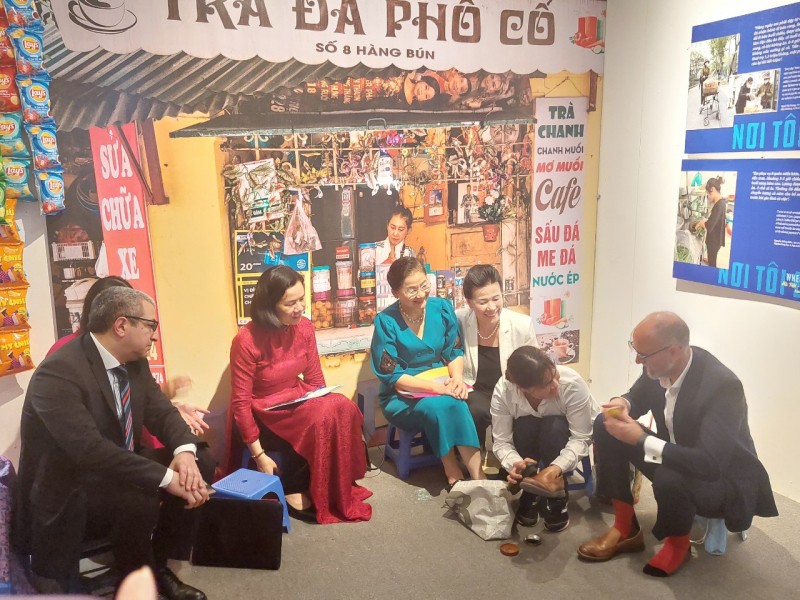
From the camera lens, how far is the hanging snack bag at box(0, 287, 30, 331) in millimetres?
3036

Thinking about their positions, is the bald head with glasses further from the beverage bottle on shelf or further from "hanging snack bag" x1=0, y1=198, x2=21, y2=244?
"hanging snack bag" x1=0, y1=198, x2=21, y2=244

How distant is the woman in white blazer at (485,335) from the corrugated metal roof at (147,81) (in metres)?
1.33

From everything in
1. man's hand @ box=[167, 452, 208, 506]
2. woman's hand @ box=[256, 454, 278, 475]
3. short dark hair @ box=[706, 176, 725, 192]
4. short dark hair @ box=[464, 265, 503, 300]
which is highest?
short dark hair @ box=[706, 176, 725, 192]

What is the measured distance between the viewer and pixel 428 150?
155 inches

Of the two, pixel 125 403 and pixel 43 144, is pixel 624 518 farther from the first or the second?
pixel 43 144

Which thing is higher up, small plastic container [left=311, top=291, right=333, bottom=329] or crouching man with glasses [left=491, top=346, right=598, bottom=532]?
small plastic container [left=311, top=291, right=333, bottom=329]

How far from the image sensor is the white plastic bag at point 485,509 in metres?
3.01

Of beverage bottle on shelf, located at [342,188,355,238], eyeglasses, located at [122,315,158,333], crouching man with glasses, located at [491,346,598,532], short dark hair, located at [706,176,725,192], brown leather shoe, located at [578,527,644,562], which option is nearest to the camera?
eyeglasses, located at [122,315,158,333]

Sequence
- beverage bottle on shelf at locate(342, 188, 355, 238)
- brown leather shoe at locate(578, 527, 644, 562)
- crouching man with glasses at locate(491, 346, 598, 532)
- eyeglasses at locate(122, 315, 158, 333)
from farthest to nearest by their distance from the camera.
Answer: beverage bottle on shelf at locate(342, 188, 355, 238) < crouching man with glasses at locate(491, 346, 598, 532) < brown leather shoe at locate(578, 527, 644, 562) < eyeglasses at locate(122, 315, 158, 333)

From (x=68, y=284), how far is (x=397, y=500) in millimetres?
1823

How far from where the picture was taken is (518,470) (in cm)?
294

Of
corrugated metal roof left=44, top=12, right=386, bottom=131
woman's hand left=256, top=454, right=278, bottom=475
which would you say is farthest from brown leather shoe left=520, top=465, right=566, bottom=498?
corrugated metal roof left=44, top=12, right=386, bottom=131

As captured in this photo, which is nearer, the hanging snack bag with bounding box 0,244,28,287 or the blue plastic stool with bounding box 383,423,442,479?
the hanging snack bag with bounding box 0,244,28,287

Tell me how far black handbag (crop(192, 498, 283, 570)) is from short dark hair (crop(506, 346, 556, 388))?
1.10 metres
